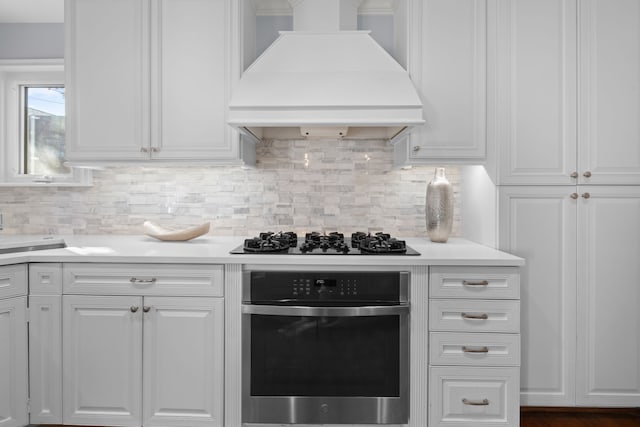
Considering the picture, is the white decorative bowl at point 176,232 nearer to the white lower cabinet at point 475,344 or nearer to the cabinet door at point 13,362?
the cabinet door at point 13,362

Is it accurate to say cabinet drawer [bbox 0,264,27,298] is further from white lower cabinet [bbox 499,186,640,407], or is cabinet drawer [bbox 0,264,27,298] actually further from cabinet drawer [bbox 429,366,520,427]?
white lower cabinet [bbox 499,186,640,407]

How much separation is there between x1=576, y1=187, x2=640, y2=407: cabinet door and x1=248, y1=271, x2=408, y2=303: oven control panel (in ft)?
3.36

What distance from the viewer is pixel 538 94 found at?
7.23 ft

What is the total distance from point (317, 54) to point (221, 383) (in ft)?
5.54

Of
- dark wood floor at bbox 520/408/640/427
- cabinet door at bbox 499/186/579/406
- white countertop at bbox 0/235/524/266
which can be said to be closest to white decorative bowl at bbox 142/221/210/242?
white countertop at bbox 0/235/524/266

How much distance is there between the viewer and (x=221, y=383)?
1.98 metres

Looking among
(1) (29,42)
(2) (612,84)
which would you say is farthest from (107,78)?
(2) (612,84)

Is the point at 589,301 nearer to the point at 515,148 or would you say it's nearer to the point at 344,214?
the point at 515,148

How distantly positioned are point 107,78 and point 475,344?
7.70 feet

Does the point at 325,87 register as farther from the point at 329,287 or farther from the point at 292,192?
the point at 329,287

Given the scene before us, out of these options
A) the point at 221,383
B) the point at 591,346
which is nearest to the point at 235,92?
the point at 221,383

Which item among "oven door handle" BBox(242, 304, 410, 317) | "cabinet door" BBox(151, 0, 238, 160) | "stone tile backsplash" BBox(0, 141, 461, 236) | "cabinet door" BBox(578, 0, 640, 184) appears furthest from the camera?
"stone tile backsplash" BBox(0, 141, 461, 236)

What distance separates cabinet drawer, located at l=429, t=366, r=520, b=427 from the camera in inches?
76.4

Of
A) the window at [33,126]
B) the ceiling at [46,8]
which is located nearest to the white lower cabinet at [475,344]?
the ceiling at [46,8]
